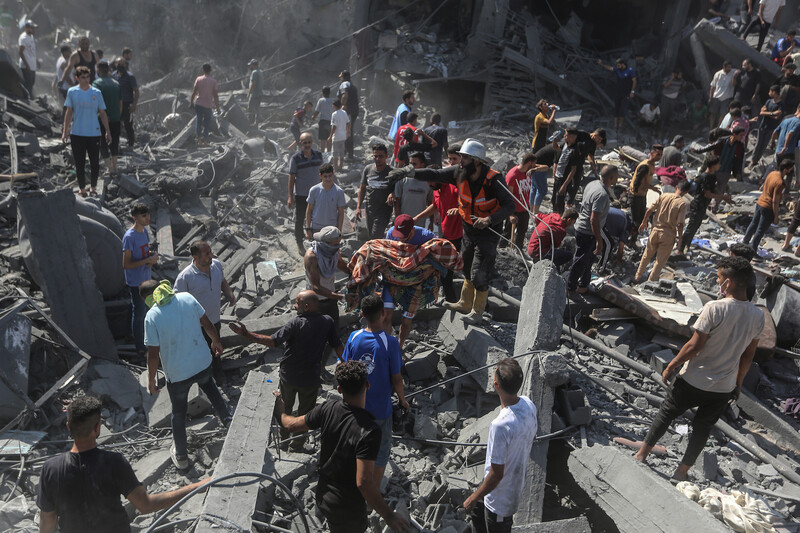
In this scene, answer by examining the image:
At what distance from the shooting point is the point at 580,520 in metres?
4.59

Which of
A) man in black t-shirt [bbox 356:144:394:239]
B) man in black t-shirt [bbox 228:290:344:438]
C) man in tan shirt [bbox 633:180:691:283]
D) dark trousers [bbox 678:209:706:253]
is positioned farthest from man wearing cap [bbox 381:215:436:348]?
dark trousers [bbox 678:209:706:253]

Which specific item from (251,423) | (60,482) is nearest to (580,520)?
(251,423)

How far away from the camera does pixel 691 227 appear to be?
10336 millimetres

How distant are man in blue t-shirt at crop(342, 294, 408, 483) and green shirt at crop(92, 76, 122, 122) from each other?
7.93 m

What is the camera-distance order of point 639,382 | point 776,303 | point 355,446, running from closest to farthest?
point 355,446, point 639,382, point 776,303

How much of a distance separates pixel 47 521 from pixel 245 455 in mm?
A: 1313

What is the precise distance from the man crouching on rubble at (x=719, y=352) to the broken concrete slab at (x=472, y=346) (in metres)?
1.67

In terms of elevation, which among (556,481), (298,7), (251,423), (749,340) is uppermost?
(298,7)

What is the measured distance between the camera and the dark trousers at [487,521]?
4.01m

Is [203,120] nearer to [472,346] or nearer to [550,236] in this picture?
[550,236]

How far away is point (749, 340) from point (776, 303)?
3.84 m

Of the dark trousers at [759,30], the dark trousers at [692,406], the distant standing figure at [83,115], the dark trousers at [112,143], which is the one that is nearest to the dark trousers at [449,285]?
the dark trousers at [692,406]

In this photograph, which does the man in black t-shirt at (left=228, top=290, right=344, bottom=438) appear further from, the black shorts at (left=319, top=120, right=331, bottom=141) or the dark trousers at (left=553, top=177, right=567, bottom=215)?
the black shorts at (left=319, top=120, right=331, bottom=141)

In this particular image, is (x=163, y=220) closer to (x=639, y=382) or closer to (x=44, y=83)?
(x=639, y=382)
